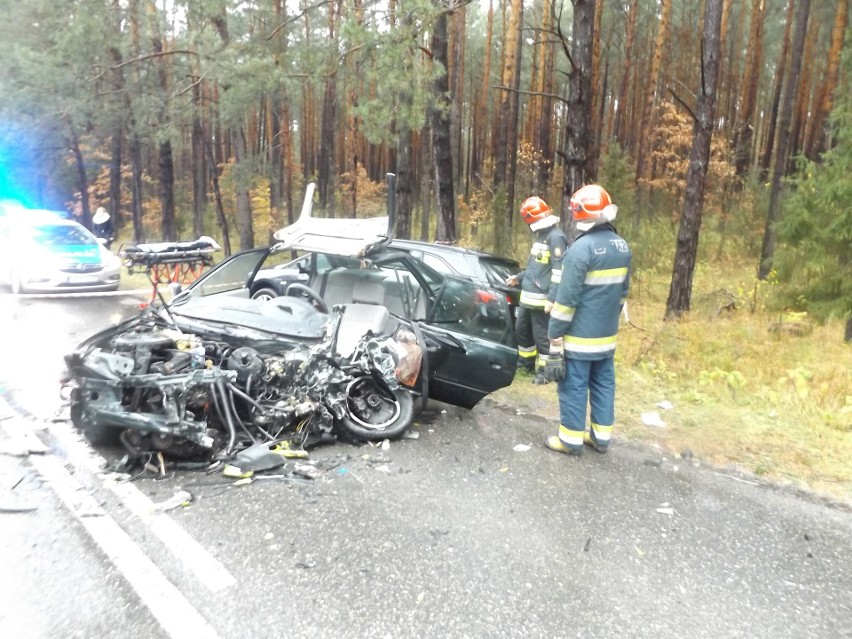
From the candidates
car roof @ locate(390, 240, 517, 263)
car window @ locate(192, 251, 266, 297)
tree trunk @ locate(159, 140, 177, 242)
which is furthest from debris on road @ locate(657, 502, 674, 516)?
tree trunk @ locate(159, 140, 177, 242)

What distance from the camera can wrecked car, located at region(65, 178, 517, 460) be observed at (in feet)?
13.7

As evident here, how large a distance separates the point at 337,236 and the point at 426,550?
307 centimetres

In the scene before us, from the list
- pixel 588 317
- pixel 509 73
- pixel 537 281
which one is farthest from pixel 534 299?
pixel 509 73

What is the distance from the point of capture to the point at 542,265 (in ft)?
21.7

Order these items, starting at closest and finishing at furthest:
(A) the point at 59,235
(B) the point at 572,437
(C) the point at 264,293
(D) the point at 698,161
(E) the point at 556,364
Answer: (E) the point at 556,364, (B) the point at 572,437, (C) the point at 264,293, (D) the point at 698,161, (A) the point at 59,235

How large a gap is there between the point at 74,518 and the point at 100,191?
30.9 meters

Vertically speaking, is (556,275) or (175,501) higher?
(556,275)

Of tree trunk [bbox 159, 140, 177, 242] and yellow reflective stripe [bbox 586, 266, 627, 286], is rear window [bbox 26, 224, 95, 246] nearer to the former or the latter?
tree trunk [bbox 159, 140, 177, 242]

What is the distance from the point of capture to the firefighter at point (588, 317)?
15.1ft

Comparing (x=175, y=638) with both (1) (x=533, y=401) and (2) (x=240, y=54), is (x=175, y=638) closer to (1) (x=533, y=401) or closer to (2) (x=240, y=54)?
(1) (x=533, y=401)

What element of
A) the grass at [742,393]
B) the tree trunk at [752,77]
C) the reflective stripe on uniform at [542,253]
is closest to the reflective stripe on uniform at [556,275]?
the reflective stripe on uniform at [542,253]

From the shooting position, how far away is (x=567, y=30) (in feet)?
97.7

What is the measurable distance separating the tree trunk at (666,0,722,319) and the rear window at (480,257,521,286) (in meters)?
3.46

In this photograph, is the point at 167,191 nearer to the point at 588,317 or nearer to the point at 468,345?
the point at 468,345
